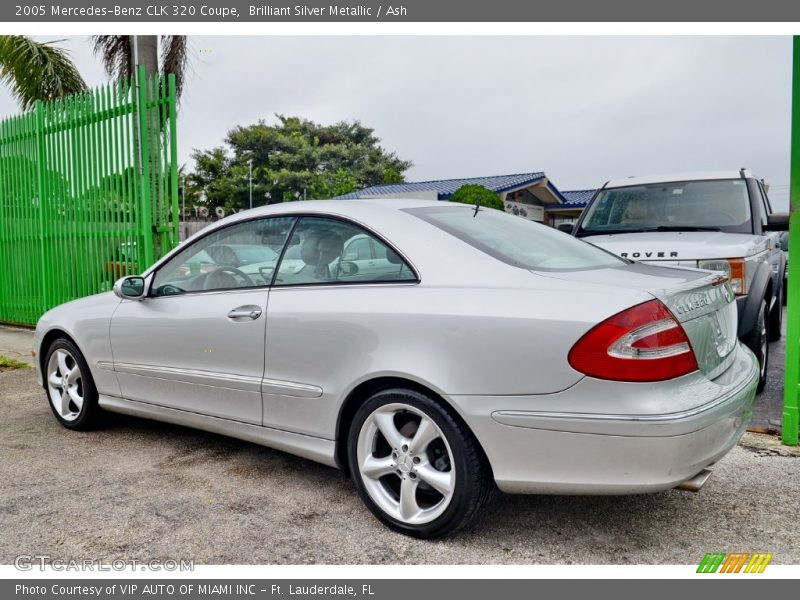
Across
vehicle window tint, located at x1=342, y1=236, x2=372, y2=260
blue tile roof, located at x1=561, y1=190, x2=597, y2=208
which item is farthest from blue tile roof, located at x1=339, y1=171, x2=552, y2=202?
vehicle window tint, located at x1=342, y1=236, x2=372, y2=260

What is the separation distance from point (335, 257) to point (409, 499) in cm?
116

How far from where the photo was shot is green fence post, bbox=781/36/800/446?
393 centimetres

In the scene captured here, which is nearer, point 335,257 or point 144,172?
point 335,257

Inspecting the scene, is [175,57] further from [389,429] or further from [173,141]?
[389,429]

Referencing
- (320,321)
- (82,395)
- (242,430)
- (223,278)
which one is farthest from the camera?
(82,395)

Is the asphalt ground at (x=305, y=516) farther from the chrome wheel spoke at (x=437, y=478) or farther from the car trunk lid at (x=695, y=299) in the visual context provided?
the car trunk lid at (x=695, y=299)

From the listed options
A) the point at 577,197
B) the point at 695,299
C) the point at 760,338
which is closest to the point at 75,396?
the point at 695,299

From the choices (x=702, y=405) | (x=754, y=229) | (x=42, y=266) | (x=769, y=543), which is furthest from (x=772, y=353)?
(x=42, y=266)

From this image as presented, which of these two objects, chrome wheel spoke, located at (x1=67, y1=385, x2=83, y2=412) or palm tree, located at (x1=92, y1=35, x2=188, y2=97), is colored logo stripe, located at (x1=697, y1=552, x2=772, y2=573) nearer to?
chrome wheel spoke, located at (x1=67, y1=385, x2=83, y2=412)

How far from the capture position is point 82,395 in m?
4.50

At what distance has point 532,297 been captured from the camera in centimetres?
258

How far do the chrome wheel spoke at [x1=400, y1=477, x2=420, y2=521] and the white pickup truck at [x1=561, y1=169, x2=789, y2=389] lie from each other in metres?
2.93

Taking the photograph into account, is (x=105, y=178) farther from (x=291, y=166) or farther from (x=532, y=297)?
(x=291, y=166)

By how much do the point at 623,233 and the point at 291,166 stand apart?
3426cm
